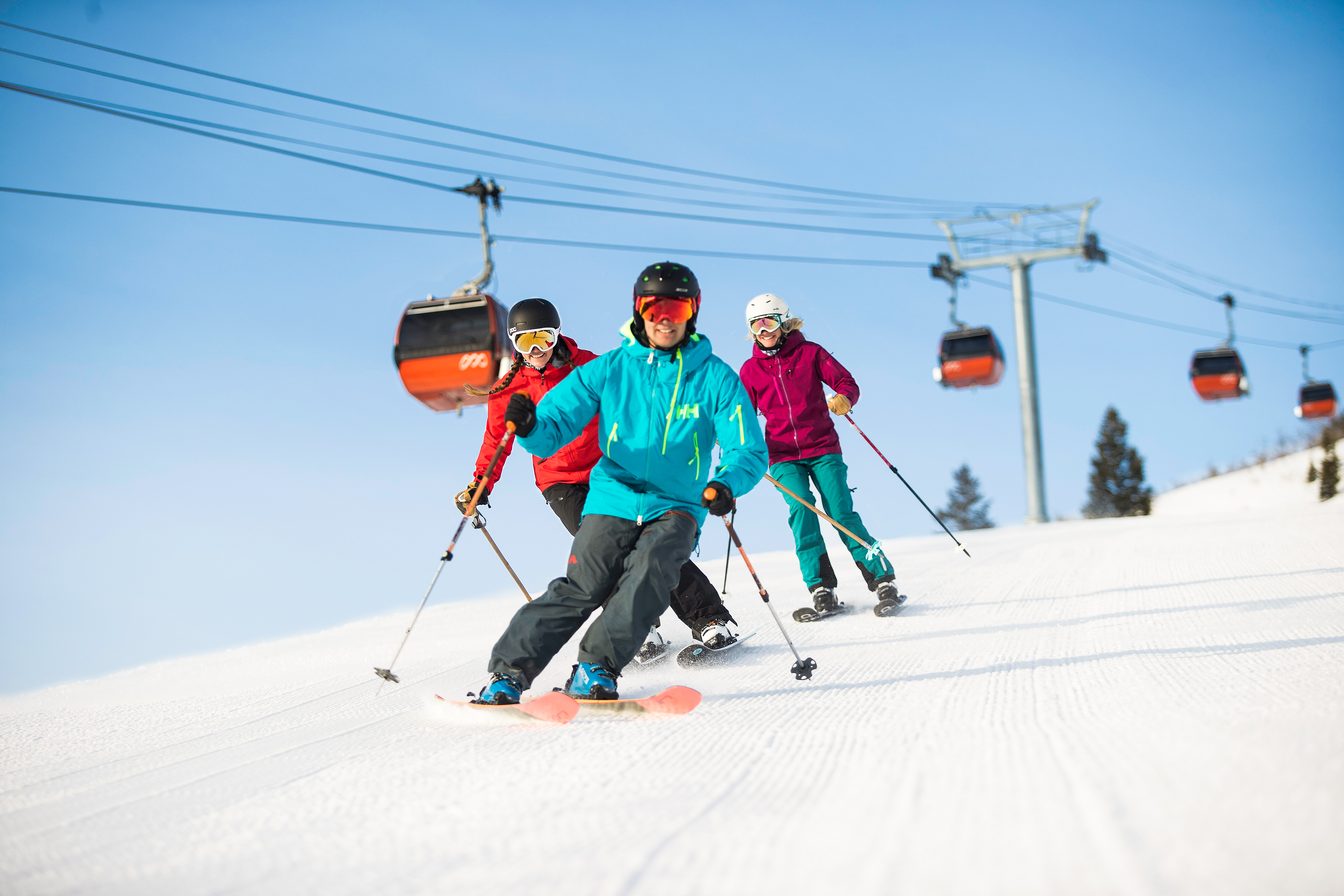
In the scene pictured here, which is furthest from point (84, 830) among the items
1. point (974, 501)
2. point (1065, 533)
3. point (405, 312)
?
point (974, 501)

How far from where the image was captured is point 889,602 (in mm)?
4645

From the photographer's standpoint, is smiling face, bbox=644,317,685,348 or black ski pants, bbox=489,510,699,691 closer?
black ski pants, bbox=489,510,699,691

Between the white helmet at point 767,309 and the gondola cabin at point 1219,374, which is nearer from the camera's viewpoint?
the white helmet at point 767,309

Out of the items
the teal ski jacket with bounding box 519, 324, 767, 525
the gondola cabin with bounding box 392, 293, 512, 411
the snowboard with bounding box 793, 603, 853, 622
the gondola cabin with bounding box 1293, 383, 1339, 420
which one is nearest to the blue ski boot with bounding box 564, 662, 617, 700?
the teal ski jacket with bounding box 519, 324, 767, 525

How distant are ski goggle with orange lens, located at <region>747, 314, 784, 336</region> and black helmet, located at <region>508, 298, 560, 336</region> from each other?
1348 millimetres

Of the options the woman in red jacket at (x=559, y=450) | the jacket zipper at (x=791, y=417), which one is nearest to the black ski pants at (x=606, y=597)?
the woman in red jacket at (x=559, y=450)

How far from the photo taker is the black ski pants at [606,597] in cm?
269

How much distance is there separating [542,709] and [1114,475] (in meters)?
56.1

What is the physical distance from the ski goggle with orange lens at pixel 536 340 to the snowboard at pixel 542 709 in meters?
1.81

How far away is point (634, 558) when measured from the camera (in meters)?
2.75

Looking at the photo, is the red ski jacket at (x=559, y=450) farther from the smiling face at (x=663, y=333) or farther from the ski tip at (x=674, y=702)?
the ski tip at (x=674, y=702)

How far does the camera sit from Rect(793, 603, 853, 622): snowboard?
4695 millimetres

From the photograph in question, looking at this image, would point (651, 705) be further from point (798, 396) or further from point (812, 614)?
point (798, 396)

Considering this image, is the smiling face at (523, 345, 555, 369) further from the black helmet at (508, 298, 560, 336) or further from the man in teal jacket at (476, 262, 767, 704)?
the man in teal jacket at (476, 262, 767, 704)
